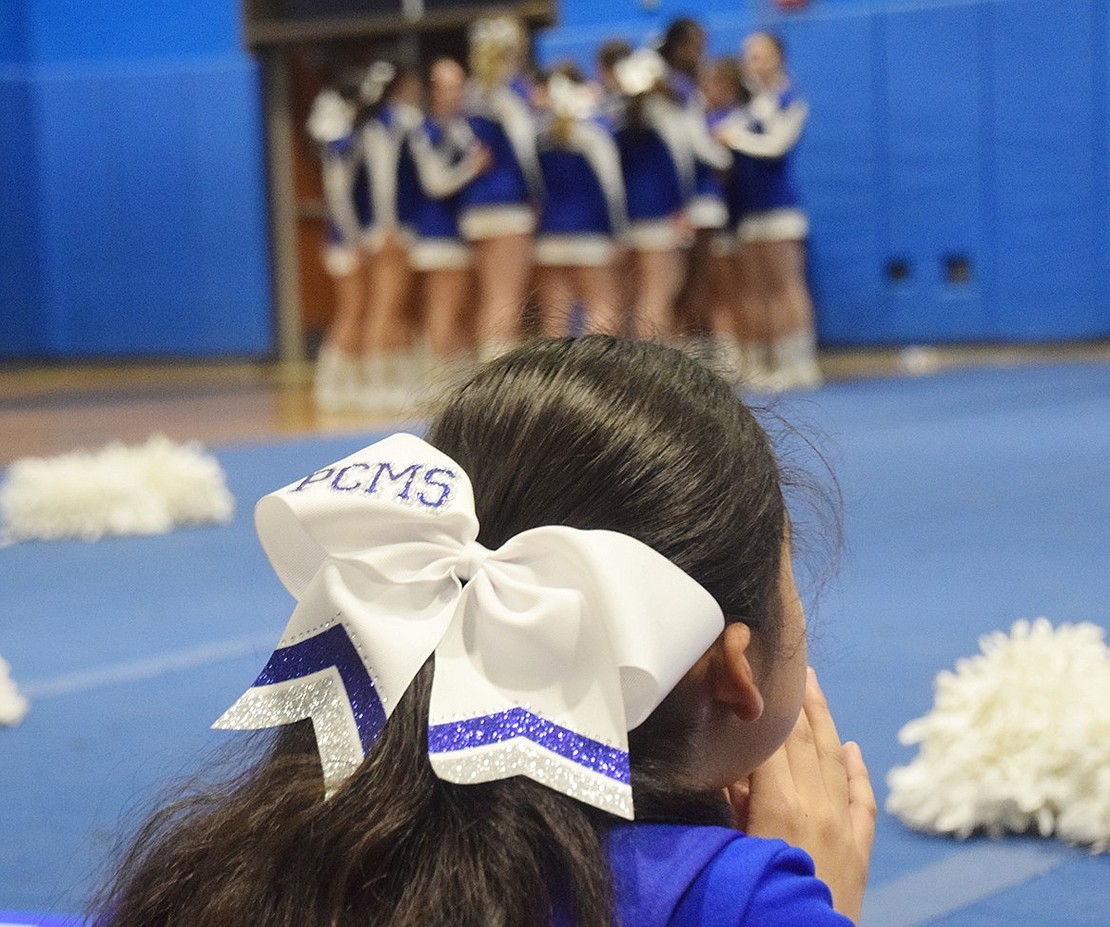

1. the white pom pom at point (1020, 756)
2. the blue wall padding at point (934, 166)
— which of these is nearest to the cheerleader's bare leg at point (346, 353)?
the blue wall padding at point (934, 166)

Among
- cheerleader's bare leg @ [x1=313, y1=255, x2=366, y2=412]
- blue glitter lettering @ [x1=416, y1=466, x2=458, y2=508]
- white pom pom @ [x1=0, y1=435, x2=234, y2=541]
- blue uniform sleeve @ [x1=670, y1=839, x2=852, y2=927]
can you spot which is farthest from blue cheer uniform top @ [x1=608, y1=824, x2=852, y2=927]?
cheerleader's bare leg @ [x1=313, y1=255, x2=366, y2=412]

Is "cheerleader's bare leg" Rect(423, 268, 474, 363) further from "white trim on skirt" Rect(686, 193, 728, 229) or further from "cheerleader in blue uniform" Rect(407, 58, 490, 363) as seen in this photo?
"white trim on skirt" Rect(686, 193, 728, 229)

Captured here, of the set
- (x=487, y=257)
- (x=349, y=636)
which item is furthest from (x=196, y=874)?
(x=487, y=257)

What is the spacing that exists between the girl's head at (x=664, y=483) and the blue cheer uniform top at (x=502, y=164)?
275 inches

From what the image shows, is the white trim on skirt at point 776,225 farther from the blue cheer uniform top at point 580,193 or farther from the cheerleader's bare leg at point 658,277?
the blue cheer uniform top at point 580,193

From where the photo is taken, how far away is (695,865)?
89 cm

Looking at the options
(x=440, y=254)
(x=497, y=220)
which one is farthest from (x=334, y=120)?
(x=497, y=220)

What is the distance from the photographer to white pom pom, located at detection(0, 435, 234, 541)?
4.56 metres

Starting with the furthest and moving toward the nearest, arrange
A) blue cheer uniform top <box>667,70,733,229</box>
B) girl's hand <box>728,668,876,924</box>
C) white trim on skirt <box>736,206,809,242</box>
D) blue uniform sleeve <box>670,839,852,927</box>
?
white trim on skirt <box>736,206,809,242</box> < blue cheer uniform top <box>667,70,733,229</box> < girl's hand <box>728,668,876,924</box> < blue uniform sleeve <box>670,839,852,927</box>

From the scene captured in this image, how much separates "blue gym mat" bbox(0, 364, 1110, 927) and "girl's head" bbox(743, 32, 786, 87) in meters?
3.13

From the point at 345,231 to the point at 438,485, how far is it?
26.3 ft

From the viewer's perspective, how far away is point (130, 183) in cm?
1288

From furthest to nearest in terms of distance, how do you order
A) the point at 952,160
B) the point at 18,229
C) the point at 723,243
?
the point at 18,229 → the point at 952,160 → the point at 723,243

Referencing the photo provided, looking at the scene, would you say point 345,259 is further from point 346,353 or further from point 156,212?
point 156,212
